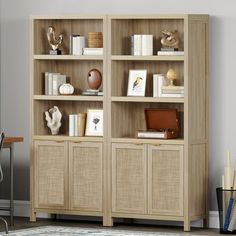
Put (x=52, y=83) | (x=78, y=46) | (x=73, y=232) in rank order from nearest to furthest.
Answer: (x=73, y=232), (x=78, y=46), (x=52, y=83)

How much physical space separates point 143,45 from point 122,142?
88 centimetres

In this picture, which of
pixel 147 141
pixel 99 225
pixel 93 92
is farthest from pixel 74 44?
pixel 99 225

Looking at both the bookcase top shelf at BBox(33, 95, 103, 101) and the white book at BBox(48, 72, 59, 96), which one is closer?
the bookcase top shelf at BBox(33, 95, 103, 101)

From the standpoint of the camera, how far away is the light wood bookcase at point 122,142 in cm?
769

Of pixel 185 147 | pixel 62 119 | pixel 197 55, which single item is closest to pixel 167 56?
pixel 197 55

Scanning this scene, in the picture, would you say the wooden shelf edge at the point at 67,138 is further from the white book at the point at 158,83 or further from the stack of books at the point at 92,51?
the stack of books at the point at 92,51

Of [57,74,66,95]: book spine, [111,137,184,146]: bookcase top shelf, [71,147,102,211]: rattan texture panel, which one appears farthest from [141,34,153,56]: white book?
[71,147,102,211]: rattan texture panel

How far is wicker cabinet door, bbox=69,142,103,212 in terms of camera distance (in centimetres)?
795

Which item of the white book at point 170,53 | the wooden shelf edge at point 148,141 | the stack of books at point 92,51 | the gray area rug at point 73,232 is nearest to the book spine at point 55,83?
the stack of books at point 92,51

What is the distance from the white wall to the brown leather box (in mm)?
332

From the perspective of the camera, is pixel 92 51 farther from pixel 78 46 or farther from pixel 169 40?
pixel 169 40

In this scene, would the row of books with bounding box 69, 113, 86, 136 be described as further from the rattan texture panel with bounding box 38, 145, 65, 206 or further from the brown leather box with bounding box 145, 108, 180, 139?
the brown leather box with bounding box 145, 108, 180, 139

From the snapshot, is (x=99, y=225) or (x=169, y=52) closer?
(x=169, y=52)

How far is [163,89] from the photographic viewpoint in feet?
25.4
